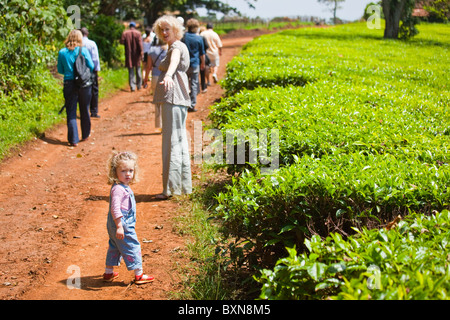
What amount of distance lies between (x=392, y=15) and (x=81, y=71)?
1125 inches

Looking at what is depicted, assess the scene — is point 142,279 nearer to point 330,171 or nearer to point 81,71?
point 330,171

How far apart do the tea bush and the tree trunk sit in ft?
106

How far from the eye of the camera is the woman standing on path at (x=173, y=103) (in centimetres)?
651

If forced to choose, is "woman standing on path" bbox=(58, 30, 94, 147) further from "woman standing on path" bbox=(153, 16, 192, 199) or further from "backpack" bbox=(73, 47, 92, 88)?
"woman standing on path" bbox=(153, 16, 192, 199)

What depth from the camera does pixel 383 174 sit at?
4359mm

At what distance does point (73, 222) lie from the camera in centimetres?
621

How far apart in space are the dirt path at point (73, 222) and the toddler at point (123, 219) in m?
0.17

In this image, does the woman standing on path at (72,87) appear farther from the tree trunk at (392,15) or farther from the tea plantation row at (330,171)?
the tree trunk at (392,15)

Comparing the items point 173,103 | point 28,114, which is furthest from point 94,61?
point 173,103

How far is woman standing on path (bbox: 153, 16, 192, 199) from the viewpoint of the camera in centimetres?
651

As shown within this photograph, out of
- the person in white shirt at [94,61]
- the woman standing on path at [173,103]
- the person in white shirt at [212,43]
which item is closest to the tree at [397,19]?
the person in white shirt at [212,43]

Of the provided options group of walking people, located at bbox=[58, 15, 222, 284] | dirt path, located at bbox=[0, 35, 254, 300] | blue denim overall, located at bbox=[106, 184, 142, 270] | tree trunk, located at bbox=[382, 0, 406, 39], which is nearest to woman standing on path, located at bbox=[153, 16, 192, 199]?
group of walking people, located at bbox=[58, 15, 222, 284]

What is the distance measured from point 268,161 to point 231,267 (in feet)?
4.34
